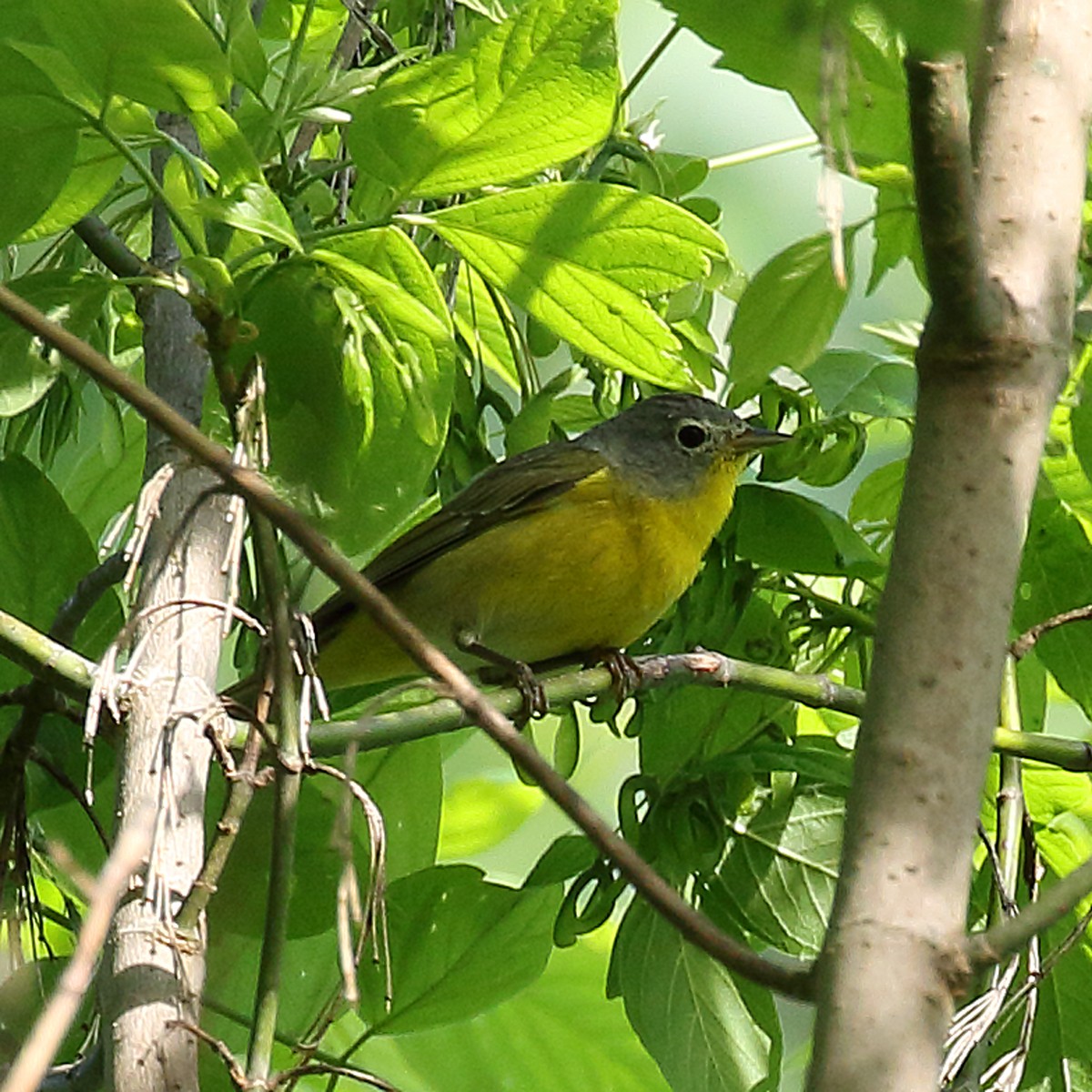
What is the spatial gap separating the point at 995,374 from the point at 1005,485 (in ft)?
0.27

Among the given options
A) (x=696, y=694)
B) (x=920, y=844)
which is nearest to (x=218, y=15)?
(x=696, y=694)

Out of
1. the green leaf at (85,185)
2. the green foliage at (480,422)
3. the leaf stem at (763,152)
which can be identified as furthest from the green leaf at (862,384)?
the green leaf at (85,185)

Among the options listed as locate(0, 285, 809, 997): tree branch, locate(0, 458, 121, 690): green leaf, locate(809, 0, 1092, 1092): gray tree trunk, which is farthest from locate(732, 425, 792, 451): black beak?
locate(0, 285, 809, 997): tree branch

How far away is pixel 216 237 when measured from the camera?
68.8 inches

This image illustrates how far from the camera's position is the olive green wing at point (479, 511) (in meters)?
2.95

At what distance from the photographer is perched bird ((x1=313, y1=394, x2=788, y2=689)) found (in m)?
2.98

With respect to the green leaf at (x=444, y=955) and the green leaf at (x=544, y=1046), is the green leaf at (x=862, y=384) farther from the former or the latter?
the green leaf at (x=544, y=1046)

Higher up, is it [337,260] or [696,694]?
[337,260]

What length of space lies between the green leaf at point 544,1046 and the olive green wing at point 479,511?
2.70 feet

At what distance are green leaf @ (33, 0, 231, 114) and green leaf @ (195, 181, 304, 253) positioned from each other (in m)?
0.10

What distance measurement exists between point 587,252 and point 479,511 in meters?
1.36

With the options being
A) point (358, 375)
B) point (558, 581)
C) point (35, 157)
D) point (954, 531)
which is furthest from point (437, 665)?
point (558, 581)

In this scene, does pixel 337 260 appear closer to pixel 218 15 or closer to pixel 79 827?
pixel 218 15

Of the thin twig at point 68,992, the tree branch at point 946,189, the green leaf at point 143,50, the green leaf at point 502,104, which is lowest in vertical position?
the thin twig at point 68,992
